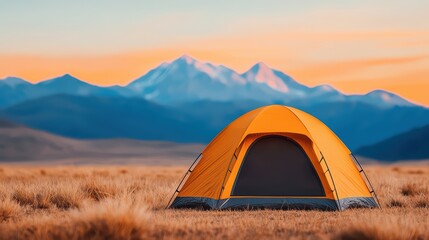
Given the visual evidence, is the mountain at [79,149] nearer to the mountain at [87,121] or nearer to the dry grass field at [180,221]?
the mountain at [87,121]

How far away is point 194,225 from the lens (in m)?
13.9

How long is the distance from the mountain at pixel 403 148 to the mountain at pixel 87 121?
48863 mm

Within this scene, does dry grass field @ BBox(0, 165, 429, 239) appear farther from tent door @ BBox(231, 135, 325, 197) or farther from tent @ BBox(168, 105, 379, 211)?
tent door @ BBox(231, 135, 325, 197)

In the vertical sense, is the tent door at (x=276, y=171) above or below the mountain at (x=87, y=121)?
below

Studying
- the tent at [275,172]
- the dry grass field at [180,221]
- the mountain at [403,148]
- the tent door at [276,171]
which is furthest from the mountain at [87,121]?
the tent door at [276,171]

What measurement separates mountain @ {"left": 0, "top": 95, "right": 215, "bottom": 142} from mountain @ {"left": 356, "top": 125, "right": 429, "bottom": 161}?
48.9m

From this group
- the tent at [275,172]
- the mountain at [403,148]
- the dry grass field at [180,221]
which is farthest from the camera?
the mountain at [403,148]

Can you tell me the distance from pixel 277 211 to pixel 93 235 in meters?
6.11

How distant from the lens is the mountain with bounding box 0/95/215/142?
177500mm

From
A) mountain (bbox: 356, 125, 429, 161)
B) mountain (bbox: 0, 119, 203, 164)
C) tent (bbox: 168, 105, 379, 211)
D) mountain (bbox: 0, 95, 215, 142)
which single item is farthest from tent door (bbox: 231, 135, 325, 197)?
mountain (bbox: 0, 95, 215, 142)

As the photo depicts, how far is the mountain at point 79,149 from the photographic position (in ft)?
425

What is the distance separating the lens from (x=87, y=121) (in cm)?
18612

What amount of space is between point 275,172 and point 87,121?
560 feet

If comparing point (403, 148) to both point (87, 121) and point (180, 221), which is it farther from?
point (180, 221)
